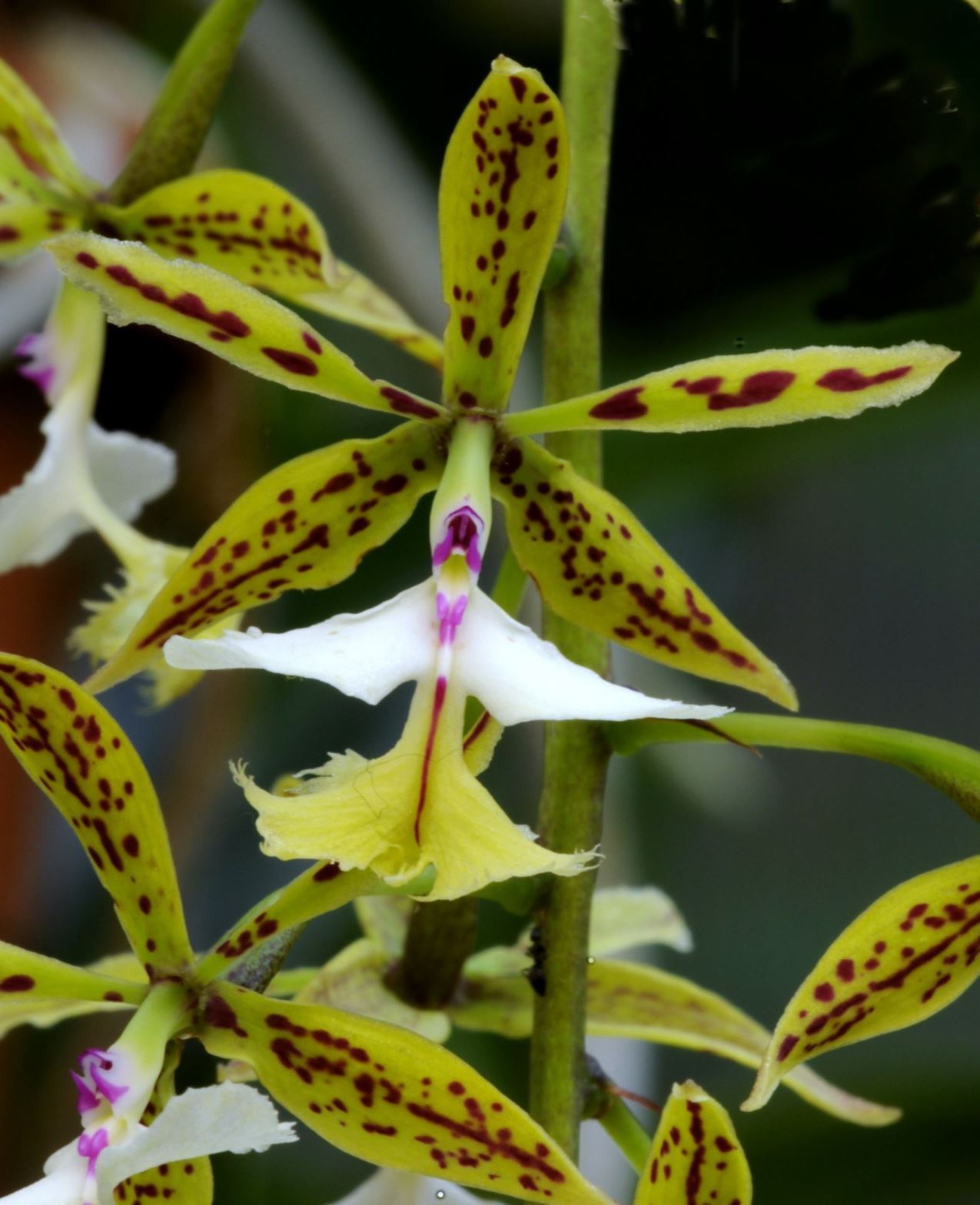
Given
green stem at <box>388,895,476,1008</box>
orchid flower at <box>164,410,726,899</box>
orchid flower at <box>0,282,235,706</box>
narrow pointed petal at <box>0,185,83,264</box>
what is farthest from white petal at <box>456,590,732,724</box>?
narrow pointed petal at <box>0,185,83,264</box>

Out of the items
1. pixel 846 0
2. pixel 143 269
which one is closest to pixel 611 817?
pixel 846 0

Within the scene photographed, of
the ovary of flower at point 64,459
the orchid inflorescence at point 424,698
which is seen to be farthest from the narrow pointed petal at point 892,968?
the ovary of flower at point 64,459

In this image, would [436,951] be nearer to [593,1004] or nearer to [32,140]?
[593,1004]

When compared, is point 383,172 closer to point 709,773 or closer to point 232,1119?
point 709,773

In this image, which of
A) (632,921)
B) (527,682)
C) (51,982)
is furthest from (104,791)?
(632,921)

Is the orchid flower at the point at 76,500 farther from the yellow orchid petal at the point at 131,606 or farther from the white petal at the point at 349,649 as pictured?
the white petal at the point at 349,649

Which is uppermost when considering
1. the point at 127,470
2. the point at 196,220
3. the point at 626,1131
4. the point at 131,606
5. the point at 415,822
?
the point at 196,220
